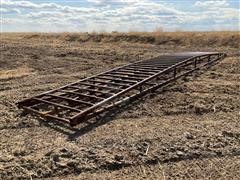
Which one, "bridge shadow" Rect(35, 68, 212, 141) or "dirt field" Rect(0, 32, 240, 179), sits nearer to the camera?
"dirt field" Rect(0, 32, 240, 179)

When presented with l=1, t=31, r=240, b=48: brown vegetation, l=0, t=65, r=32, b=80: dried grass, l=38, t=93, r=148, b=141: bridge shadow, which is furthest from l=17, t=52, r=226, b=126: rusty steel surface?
l=1, t=31, r=240, b=48: brown vegetation

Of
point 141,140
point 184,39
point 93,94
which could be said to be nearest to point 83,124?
point 141,140

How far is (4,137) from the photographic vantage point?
5574mm

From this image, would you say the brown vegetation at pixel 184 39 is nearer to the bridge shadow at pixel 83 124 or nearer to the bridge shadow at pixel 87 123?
the bridge shadow at pixel 87 123

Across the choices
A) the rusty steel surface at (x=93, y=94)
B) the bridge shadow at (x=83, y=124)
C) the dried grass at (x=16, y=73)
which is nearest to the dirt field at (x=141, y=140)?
the bridge shadow at (x=83, y=124)

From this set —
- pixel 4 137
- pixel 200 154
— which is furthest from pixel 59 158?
pixel 200 154

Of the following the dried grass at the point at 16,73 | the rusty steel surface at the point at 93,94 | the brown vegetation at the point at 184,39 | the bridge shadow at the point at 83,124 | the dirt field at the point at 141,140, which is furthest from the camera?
the brown vegetation at the point at 184,39

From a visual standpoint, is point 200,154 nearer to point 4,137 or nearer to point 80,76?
point 4,137

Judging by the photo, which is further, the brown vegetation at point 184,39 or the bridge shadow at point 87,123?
the brown vegetation at point 184,39

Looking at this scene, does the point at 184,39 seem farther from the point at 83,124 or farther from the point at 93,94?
the point at 83,124

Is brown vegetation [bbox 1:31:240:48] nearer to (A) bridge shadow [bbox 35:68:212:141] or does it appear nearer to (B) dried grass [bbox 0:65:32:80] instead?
(B) dried grass [bbox 0:65:32:80]

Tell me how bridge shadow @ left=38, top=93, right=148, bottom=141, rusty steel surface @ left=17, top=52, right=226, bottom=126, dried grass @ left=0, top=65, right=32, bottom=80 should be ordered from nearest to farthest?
bridge shadow @ left=38, top=93, right=148, bottom=141
rusty steel surface @ left=17, top=52, right=226, bottom=126
dried grass @ left=0, top=65, right=32, bottom=80

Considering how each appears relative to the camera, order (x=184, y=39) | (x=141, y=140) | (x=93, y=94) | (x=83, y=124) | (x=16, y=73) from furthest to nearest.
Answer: (x=184, y=39)
(x=16, y=73)
(x=93, y=94)
(x=83, y=124)
(x=141, y=140)

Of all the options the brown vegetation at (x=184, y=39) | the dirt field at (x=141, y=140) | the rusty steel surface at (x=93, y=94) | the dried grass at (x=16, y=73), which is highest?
the brown vegetation at (x=184, y=39)
